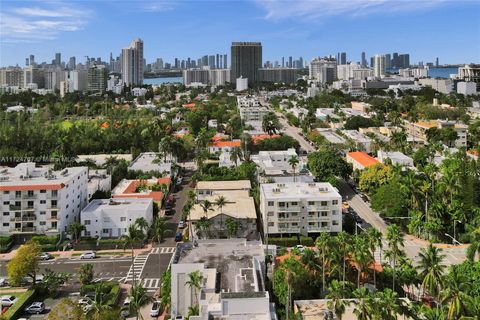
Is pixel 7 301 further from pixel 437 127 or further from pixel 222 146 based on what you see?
pixel 437 127

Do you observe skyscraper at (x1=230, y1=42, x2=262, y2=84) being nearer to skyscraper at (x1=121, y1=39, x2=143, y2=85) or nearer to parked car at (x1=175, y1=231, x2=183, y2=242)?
skyscraper at (x1=121, y1=39, x2=143, y2=85)

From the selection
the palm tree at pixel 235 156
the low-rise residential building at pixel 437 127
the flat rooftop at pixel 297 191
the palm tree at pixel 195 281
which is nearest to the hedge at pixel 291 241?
the flat rooftop at pixel 297 191

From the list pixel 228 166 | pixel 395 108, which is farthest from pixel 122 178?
pixel 395 108

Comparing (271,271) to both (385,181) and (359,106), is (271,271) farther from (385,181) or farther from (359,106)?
(359,106)

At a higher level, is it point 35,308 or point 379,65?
point 379,65

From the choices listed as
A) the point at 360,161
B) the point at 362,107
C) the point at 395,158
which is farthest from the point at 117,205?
the point at 362,107

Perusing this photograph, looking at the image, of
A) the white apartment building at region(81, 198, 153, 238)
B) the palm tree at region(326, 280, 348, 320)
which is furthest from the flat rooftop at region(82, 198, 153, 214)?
the palm tree at region(326, 280, 348, 320)

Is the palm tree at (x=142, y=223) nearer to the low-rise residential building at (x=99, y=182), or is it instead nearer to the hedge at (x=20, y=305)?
the hedge at (x=20, y=305)
